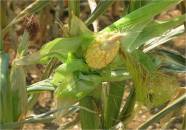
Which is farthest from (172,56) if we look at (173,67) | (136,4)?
(136,4)

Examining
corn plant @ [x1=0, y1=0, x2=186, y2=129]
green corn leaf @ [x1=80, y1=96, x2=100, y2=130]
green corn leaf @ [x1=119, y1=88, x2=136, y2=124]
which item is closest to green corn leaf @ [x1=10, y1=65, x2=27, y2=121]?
corn plant @ [x1=0, y1=0, x2=186, y2=129]

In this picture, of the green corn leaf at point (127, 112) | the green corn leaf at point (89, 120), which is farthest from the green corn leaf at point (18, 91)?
the green corn leaf at point (127, 112)

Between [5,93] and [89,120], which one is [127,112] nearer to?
[89,120]

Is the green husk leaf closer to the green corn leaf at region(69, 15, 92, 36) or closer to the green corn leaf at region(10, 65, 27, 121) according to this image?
the green corn leaf at region(10, 65, 27, 121)

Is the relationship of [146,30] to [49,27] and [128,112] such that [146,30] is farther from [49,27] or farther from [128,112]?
[49,27]

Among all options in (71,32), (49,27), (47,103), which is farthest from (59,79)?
(49,27)

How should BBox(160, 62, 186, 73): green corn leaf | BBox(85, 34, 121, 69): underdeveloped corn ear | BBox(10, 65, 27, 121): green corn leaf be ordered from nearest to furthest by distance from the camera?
BBox(85, 34, 121, 69): underdeveloped corn ear → BBox(10, 65, 27, 121): green corn leaf → BBox(160, 62, 186, 73): green corn leaf
